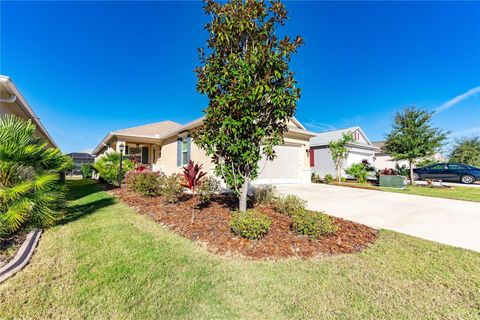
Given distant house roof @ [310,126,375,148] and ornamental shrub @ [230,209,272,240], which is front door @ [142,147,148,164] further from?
ornamental shrub @ [230,209,272,240]

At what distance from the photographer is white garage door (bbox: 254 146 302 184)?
39.2ft

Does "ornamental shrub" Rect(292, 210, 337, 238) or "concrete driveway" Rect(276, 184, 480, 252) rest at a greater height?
"ornamental shrub" Rect(292, 210, 337, 238)

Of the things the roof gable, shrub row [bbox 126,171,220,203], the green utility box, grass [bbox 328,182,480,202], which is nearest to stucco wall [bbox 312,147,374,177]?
the roof gable

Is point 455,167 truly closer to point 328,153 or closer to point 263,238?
point 328,153

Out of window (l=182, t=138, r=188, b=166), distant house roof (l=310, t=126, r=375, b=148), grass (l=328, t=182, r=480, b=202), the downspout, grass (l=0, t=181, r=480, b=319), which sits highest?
distant house roof (l=310, t=126, r=375, b=148)

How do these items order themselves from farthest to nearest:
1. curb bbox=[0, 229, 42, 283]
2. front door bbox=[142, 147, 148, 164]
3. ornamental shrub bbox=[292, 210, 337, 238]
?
front door bbox=[142, 147, 148, 164] < ornamental shrub bbox=[292, 210, 337, 238] < curb bbox=[0, 229, 42, 283]

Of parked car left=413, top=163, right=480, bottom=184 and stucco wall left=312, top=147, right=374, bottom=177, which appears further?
stucco wall left=312, top=147, right=374, bottom=177

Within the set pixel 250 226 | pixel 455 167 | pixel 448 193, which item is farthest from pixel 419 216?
pixel 455 167

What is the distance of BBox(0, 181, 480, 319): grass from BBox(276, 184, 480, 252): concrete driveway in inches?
33.6

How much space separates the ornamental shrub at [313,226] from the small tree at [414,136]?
13297mm

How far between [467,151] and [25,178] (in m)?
38.5

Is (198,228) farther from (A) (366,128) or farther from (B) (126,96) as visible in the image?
(A) (366,128)

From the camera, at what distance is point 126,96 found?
19375 mm

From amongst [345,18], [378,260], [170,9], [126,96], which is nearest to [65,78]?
[126,96]
